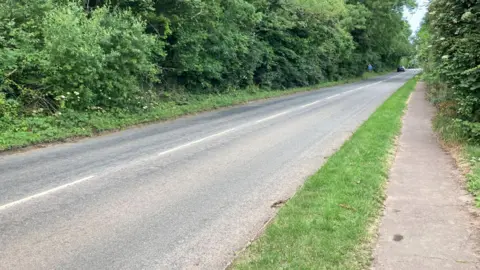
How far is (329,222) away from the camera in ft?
17.4

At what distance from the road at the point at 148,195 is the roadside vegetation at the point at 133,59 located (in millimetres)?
2307

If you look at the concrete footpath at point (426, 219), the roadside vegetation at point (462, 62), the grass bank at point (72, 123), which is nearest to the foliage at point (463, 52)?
the roadside vegetation at point (462, 62)

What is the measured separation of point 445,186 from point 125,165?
19.4 feet

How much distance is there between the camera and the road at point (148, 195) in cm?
479

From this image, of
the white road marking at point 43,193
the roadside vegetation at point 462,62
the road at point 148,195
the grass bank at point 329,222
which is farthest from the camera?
the roadside vegetation at point 462,62

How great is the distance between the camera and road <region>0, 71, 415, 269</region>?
4.79 metres

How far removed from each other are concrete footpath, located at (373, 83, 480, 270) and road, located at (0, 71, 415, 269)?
5.25 feet

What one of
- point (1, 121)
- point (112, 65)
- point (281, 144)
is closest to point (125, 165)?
point (281, 144)

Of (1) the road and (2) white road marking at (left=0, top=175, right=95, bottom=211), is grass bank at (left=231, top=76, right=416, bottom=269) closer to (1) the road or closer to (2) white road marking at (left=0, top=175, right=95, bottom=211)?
(1) the road

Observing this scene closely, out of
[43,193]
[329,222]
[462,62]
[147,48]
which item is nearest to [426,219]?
[329,222]

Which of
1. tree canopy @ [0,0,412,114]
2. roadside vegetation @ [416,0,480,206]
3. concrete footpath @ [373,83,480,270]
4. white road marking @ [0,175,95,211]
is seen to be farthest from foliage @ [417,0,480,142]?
tree canopy @ [0,0,412,114]

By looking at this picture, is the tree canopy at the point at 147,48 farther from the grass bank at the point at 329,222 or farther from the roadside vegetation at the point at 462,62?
the roadside vegetation at the point at 462,62

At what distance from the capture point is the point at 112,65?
15.0 m

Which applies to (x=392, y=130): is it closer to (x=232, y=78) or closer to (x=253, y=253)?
(x=253, y=253)
